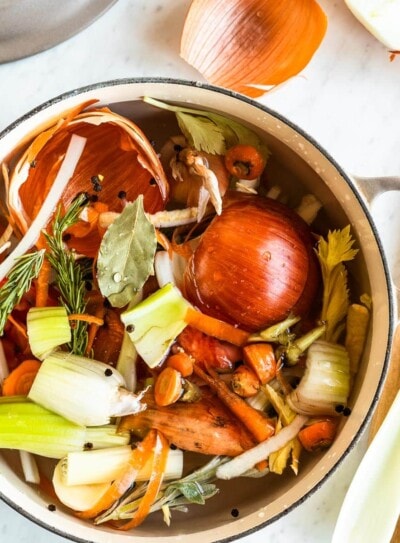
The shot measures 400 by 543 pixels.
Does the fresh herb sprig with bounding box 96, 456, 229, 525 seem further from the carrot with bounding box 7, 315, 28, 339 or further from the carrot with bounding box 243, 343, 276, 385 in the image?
the carrot with bounding box 7, 315, 28, 339

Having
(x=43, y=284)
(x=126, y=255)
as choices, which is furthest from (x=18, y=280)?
(x=126, y=255)

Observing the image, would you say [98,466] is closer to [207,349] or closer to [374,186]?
[207,349]

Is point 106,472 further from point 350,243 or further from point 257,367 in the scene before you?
point 350,243

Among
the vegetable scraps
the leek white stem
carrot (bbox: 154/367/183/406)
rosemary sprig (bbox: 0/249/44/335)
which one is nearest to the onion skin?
the vegetable scraps

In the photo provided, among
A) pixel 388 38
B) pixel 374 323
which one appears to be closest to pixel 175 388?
pixel 374 323

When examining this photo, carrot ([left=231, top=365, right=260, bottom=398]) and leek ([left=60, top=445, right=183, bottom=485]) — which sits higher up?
carrot ([left=231, top=365, right=260, bottom=398])

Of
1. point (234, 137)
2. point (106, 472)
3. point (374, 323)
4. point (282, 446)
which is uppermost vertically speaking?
point (234, 137)

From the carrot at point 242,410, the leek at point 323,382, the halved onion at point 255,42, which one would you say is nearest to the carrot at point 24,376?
the carrot at point 242,410
